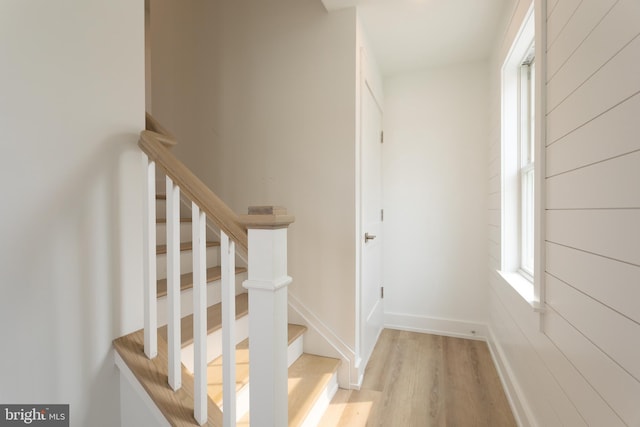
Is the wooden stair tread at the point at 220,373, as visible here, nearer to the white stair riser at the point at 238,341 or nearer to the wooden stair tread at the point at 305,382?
the white stair riser at the point at 238,341

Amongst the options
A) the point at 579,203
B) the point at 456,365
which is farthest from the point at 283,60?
the point at 456,365

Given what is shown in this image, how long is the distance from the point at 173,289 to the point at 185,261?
0.85 meters

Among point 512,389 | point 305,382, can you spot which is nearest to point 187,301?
point 305,382

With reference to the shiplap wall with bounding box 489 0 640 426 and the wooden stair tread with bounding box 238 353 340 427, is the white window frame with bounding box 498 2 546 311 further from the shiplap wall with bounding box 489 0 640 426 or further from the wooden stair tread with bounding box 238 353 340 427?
the wooden stair tread with bounding box 238 353 340 427

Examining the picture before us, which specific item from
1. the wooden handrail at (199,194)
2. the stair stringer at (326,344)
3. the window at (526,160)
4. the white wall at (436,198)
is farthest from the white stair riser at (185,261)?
the window at (526,160)

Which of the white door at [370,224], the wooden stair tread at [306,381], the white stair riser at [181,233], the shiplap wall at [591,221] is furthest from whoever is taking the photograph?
the white door at [370,224]

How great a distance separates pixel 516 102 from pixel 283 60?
1.62 m

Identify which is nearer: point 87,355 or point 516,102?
point 87,355

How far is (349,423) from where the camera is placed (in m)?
1.70

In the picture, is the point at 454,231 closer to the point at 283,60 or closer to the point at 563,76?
the point at 563,76

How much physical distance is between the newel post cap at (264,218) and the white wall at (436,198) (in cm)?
229

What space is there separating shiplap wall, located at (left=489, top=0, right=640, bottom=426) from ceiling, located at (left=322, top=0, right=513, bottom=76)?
39.6 inches

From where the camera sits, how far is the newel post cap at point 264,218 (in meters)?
0.91

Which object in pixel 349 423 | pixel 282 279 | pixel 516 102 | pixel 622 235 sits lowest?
Answer: pixel 349 423
